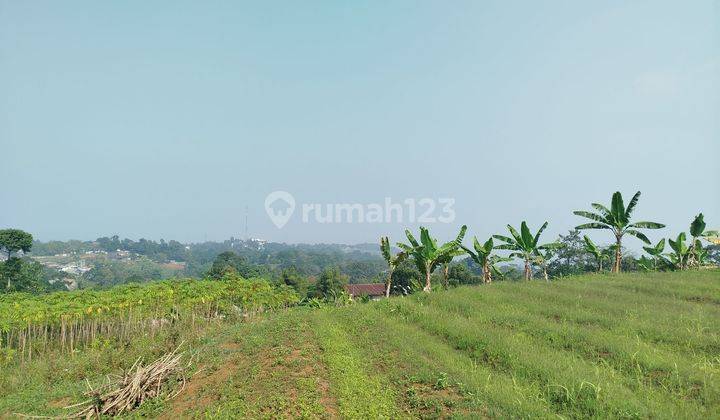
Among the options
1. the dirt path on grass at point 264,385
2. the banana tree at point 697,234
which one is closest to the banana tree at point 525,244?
the banana tree at point 697,234

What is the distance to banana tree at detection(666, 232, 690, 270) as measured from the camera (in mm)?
29462

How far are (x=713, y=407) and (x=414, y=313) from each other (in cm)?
915

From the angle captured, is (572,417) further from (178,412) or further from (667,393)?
(178,412)

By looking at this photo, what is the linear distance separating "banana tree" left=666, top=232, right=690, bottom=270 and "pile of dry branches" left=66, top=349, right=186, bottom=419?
32284 mm

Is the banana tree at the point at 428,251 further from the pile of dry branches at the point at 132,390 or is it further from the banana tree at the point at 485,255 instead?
the pile of dry branches at the point at 132,390

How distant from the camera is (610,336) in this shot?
11180mm

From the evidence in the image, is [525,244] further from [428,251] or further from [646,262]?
[646,262]

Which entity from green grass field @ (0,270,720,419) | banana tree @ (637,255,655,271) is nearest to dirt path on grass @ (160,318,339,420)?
green grass field @ (0,270,720,419)

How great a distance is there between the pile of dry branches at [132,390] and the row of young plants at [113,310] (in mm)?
11751

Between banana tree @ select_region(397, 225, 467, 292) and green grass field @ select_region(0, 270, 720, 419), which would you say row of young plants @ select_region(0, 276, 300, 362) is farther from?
banana tree @ select_region(397, 225, 467, 292)

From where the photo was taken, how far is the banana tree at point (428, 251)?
82.7 feet

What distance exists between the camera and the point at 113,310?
78.8 feet

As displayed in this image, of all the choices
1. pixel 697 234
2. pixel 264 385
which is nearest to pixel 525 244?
pixel 697 234

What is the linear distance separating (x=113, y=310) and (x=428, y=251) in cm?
1803
